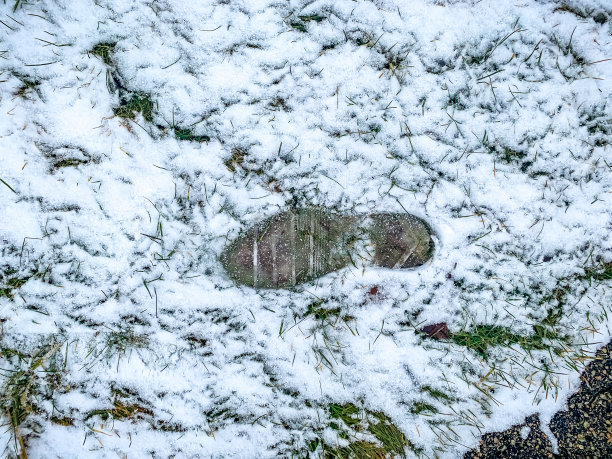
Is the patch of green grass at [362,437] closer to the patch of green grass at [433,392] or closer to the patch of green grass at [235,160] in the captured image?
the patch of green grass at [433,392]

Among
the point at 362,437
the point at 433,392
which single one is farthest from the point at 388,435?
the point at 433,392

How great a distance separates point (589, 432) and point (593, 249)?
0.76 metres

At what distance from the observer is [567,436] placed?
5.07ft

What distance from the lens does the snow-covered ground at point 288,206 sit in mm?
1436

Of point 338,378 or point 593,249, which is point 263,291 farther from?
point 593,249

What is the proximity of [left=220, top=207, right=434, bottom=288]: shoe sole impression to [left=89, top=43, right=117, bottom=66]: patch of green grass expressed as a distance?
0.83 m

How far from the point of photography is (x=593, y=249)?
1.49 metres

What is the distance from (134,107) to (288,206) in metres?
0.70

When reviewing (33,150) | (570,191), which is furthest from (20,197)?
(570,191)

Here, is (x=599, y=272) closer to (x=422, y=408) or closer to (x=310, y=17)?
(x=422, y=408)

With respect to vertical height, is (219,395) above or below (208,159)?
below

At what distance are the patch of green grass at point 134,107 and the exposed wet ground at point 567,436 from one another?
189cm

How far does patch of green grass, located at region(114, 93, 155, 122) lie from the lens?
4.71ft

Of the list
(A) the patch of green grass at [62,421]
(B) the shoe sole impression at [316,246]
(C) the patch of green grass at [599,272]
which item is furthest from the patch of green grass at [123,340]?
(C) the patch of green grass at [599,272]
